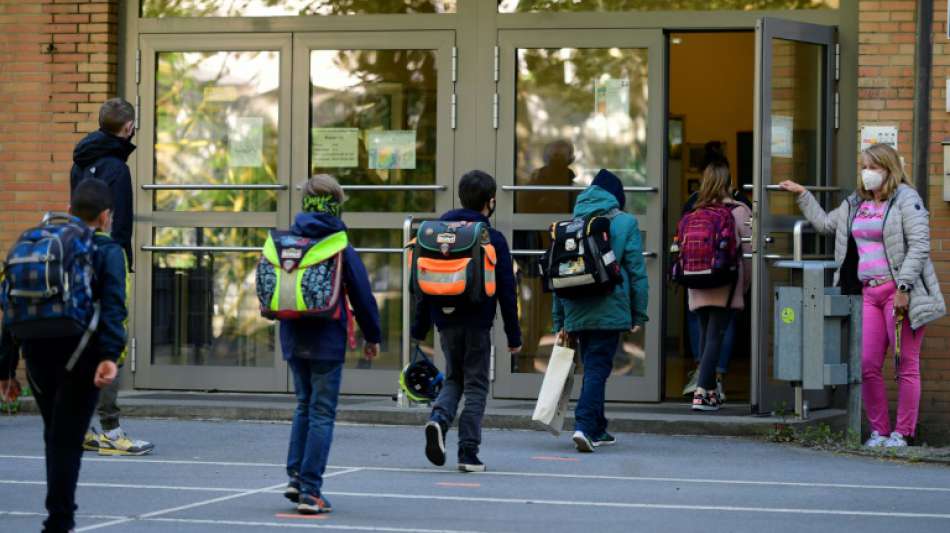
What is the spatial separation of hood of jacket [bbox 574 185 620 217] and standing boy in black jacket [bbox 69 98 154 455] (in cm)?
278

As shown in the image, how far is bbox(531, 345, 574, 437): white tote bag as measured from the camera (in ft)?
33.8

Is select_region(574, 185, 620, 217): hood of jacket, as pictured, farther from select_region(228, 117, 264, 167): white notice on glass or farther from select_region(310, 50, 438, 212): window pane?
select_region(228, 117, 264, 167): white notice on glass

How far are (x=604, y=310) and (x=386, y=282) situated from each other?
2947 mm

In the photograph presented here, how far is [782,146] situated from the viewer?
11.9m

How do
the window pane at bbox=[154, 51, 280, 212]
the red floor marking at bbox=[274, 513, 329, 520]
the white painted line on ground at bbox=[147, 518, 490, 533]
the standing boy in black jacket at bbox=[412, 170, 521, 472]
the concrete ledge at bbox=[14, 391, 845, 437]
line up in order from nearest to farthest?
the white painted line on ground at bbox=[147, 518, 490, 533] < the red floor marking at bbox=[274, 513, 329, 520] < the standing boy in black jacket at bbox=[412, 170, 521, 472] < the concrete ledge at bbox=[14, 391, 845, 437] < the window pane at bbox=[154, 51, 280, 212]

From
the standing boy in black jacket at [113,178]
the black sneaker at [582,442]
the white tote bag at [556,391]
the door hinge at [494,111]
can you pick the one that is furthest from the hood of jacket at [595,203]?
→ the standing boy in black jacket at [113,178]

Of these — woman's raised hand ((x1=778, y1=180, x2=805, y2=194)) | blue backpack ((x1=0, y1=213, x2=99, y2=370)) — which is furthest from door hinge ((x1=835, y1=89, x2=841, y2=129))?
blue backpack ((x1=0, y1=213, x2=99, y2=370))

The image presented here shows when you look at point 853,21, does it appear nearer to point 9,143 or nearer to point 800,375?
point 800,375

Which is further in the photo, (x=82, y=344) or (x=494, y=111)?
(x=494, y=111)

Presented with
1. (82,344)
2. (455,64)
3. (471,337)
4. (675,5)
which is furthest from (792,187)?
(82,344)

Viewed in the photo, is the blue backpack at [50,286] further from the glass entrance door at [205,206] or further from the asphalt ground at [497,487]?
the glass entrance door at [205,206]

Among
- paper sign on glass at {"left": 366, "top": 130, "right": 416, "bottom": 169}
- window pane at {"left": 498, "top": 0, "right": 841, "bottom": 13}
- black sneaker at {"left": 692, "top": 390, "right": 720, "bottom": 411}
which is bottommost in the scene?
black sneaker at {"left": 692, "top": 390, "right": 720, "bottom": 411}

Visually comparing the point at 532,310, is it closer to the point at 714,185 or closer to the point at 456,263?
the point at 714,185

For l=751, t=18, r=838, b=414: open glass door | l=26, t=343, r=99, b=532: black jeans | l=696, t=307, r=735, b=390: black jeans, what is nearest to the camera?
l=26, t=343, r=99, b=532: black jeans
